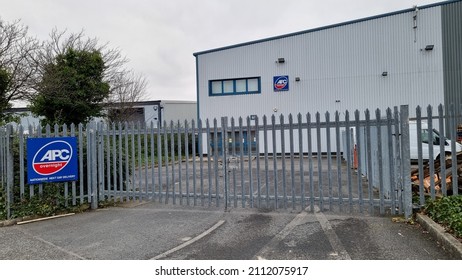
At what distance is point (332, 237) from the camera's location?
17.2 feet

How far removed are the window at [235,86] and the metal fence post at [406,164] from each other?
1722 cm

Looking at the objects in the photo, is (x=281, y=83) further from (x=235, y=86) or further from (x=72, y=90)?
(x=72, y=90)

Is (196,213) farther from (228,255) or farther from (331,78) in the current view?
(331,78)

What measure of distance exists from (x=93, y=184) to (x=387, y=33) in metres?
18.8

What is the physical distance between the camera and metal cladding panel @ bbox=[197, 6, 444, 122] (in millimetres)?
19844

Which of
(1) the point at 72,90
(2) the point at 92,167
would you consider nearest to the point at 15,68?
(1) the point at 72,90

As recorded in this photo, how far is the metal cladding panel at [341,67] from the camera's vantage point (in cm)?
1984

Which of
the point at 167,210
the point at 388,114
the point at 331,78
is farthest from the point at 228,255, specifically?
the point at 331,78

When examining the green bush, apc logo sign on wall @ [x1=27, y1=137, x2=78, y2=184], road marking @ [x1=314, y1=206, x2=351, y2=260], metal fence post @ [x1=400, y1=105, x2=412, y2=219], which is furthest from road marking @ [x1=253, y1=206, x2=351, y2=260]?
apc logo sign on wall @ [x1=27, y1=137, x2=78, y2=184]

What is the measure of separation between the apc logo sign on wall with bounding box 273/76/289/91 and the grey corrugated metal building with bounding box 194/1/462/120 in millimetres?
64

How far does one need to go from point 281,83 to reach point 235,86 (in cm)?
313

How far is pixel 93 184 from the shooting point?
7.68 m

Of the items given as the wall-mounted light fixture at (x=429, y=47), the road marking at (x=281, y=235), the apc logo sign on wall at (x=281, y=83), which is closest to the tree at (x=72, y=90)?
the apc logo sign on wall at (x=281, y=83)

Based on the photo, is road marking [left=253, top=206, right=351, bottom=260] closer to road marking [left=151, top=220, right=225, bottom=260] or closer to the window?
road marking [left=151, top=220, right=225, bottom=260]
